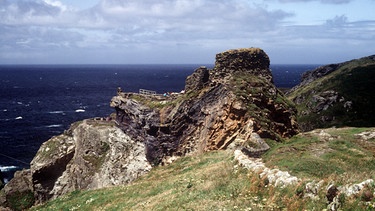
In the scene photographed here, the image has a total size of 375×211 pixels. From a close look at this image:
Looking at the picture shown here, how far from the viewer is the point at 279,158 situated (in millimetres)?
23844

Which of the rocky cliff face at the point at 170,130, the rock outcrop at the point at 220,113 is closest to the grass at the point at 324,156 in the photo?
the rocky cliff face at the point at 170,130

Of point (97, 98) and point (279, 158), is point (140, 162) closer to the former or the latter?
point (279, 158)

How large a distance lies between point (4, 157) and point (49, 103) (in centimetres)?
6714

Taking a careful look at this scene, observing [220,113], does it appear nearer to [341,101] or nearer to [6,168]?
[341,101]

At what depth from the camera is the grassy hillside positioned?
15.3m

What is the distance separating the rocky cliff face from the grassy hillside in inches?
176

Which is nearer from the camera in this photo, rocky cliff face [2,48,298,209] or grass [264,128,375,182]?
grass [264,128,375,182]

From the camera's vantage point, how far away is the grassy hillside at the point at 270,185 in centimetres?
1534

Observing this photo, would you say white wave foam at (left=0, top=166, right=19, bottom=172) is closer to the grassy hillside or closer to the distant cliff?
the grassy hillside

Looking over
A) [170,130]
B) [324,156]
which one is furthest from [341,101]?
[324,156]

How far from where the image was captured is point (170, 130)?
43.2m

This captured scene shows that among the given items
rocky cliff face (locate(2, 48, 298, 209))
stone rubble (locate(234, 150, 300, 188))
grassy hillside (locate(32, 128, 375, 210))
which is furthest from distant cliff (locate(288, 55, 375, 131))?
stone rubble (locate(234, 150, 300, 188))

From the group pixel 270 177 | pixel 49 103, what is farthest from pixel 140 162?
pixel 49 103

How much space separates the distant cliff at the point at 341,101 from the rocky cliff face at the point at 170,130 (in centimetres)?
3464
